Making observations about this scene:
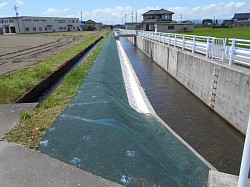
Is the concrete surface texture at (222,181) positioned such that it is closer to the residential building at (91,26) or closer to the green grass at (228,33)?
the green grass at (228,33)

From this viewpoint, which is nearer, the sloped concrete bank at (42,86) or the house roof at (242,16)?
the sloped concrete bank at (42,86)

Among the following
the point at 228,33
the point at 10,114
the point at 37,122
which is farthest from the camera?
the point at 228,33

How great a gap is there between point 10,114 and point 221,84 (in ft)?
25.6

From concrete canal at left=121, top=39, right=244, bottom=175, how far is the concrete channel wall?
373 millimetres

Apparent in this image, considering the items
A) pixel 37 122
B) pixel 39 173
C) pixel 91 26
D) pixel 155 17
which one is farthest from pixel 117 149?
pixel 91 26

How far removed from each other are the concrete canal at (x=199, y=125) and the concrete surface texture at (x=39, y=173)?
432 centimetres

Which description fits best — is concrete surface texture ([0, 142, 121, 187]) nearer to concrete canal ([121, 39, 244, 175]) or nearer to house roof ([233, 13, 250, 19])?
concrete canal ([121, 39, 244, 175])

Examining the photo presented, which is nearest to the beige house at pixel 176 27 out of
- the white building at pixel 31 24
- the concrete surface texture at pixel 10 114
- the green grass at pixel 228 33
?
the green grass at pixel 228 33

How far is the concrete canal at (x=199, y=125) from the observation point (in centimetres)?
727

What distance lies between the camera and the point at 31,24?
92.2m

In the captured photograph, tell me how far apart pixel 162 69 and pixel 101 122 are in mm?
16275

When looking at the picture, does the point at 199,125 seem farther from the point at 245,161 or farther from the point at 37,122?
the point at 245,161

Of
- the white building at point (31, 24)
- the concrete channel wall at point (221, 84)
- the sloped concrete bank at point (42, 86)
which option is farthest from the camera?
the white building at point (31, 24)

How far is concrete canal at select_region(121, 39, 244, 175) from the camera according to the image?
7265 mm
